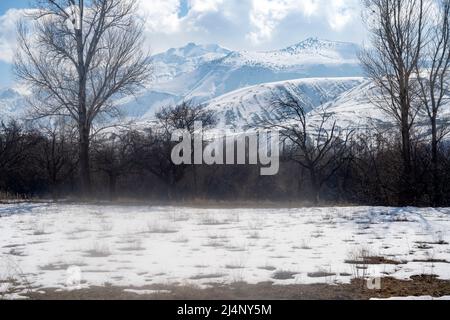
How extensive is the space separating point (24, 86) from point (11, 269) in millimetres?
16504

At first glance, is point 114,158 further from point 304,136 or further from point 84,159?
point 304,136

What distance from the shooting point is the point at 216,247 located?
8922mm

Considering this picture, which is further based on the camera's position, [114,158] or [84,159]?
[114,158]

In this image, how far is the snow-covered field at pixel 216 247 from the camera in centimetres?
693

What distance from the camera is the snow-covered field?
6.93m

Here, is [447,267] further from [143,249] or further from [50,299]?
[50,299]

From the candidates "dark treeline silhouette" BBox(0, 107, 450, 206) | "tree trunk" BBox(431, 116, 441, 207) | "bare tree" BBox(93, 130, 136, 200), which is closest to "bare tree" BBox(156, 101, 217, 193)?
"dark treeline silhouette" BBox(0, 107, 450, 206)

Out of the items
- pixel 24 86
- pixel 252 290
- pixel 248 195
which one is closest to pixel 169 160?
pixel 248 195

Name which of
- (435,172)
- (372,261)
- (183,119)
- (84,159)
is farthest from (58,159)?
(372,261)

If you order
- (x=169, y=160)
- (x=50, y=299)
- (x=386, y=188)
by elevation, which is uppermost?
(x=169, y=160)

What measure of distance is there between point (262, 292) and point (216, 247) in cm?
289

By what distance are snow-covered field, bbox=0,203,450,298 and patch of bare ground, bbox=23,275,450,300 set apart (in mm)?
249

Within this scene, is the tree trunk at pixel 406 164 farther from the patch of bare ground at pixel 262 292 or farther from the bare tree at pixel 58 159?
the bare tree at pixel 58 159

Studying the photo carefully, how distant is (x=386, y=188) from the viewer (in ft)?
70.6
